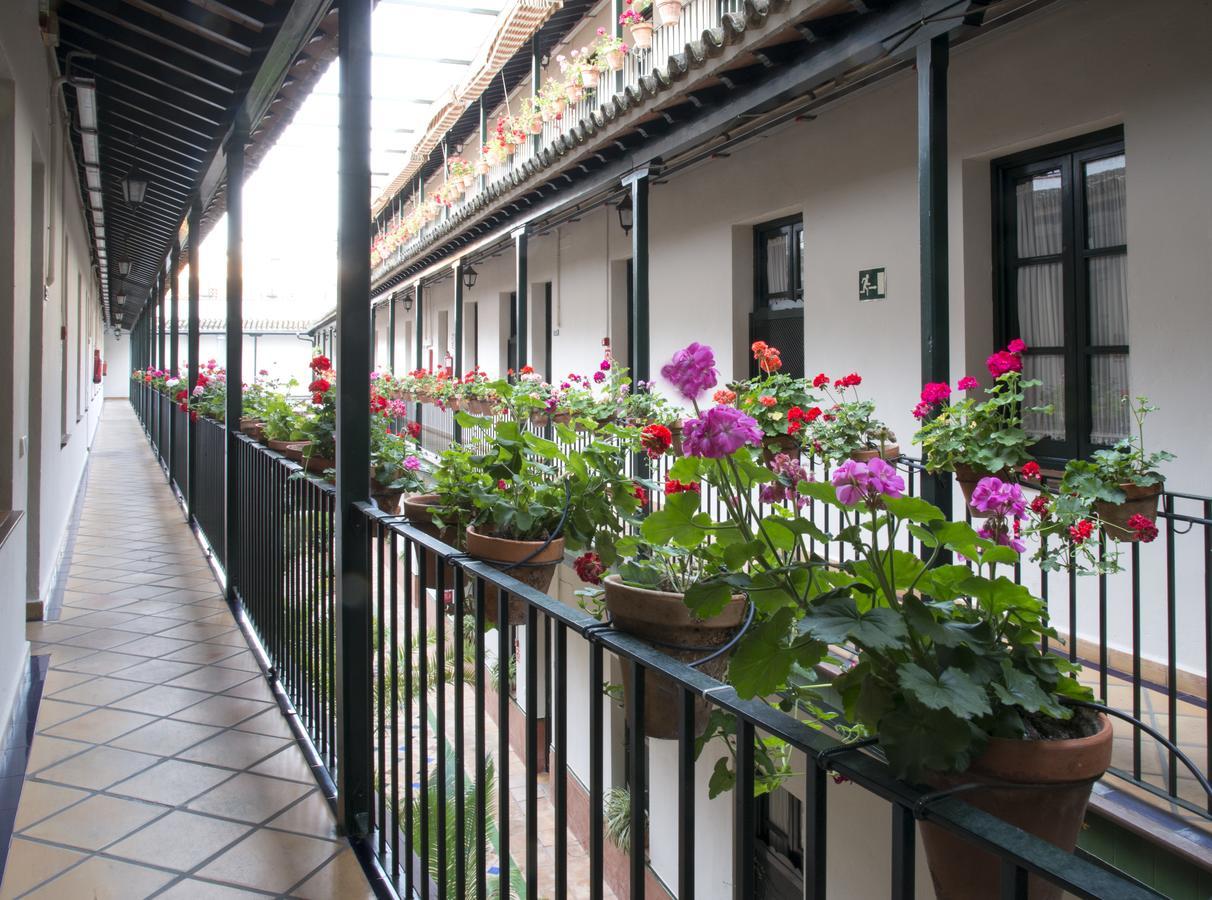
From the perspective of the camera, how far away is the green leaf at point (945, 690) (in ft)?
3.34

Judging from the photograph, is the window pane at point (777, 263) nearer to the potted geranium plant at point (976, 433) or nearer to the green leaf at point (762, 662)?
the potted geranium plant at point (976, 433)

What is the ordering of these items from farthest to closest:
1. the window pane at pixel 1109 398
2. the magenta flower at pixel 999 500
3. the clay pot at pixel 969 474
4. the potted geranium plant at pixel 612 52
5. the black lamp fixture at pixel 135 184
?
the potted geranium plant at pixel 612 52 < the black lamp fixture at pixel 135 184 < the window pane at pixel 1109 398 < the clay pot at pixel 969 474 < the magenta flower at pixel 999 500

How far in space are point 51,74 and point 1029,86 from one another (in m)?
5.50

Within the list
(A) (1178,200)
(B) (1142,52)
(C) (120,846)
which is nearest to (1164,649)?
(A) (1178,200)

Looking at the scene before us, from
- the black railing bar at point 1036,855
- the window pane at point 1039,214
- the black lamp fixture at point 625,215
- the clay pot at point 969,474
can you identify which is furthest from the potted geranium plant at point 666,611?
the black lamp fixture at point 625,215

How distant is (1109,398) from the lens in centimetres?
527

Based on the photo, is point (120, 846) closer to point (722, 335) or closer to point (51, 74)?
point (51, 74)

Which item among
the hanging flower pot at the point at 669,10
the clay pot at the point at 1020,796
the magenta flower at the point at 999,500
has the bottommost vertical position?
the clay pot at the point at 1020,796

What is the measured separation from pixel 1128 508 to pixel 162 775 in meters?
3.53

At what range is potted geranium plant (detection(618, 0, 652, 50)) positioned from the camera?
8.15 metres

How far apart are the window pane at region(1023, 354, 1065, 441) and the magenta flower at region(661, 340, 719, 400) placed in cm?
446

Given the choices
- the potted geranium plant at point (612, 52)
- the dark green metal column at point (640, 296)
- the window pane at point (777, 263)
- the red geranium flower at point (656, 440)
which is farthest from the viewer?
the potted geranium plant at point (612, 52)

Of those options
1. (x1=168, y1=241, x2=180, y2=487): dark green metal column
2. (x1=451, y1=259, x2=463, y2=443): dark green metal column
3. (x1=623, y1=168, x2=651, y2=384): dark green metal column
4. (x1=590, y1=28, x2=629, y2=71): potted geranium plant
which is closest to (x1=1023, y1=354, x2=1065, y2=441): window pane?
(x1=623, y1=168, x2=651, y2=384): dark green metal column

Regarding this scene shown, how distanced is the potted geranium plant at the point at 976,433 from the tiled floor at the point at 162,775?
2.87m
